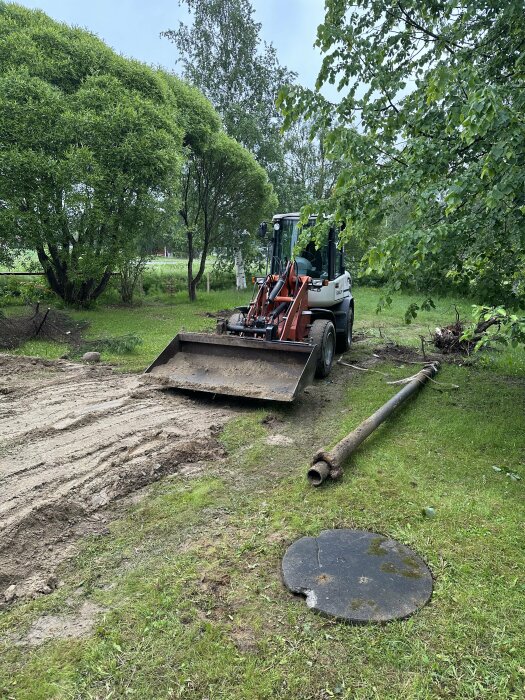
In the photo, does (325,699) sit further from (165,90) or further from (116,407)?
(165,90)

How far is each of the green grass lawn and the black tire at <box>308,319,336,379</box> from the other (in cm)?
204

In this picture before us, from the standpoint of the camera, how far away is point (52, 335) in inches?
374

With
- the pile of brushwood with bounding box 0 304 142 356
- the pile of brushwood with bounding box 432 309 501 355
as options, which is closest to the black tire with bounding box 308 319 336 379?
the pile of brushwood with bounding box 432 309 501 355

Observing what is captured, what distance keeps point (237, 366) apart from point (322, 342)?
1.47 m

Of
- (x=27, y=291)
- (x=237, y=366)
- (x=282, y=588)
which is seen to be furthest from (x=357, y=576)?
(x=27, y=291)

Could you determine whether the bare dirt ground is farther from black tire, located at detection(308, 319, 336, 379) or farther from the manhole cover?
black tire, located at detection(308, 319, 336, 379)

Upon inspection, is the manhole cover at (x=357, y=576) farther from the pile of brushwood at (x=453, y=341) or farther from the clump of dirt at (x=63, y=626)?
the pile of brushwood at (x=453, y=341)

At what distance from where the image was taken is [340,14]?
199 inches

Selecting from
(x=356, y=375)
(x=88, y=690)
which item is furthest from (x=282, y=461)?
(x=356, y=375)

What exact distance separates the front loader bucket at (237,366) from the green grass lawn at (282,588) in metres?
0.71

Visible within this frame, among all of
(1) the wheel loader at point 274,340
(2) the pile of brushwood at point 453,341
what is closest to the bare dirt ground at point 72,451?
(1) the wheel loader at point 274,340

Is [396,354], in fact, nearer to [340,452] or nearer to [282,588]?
[340,452]

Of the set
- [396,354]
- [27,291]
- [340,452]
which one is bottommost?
[396,354]

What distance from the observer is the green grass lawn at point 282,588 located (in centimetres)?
215
